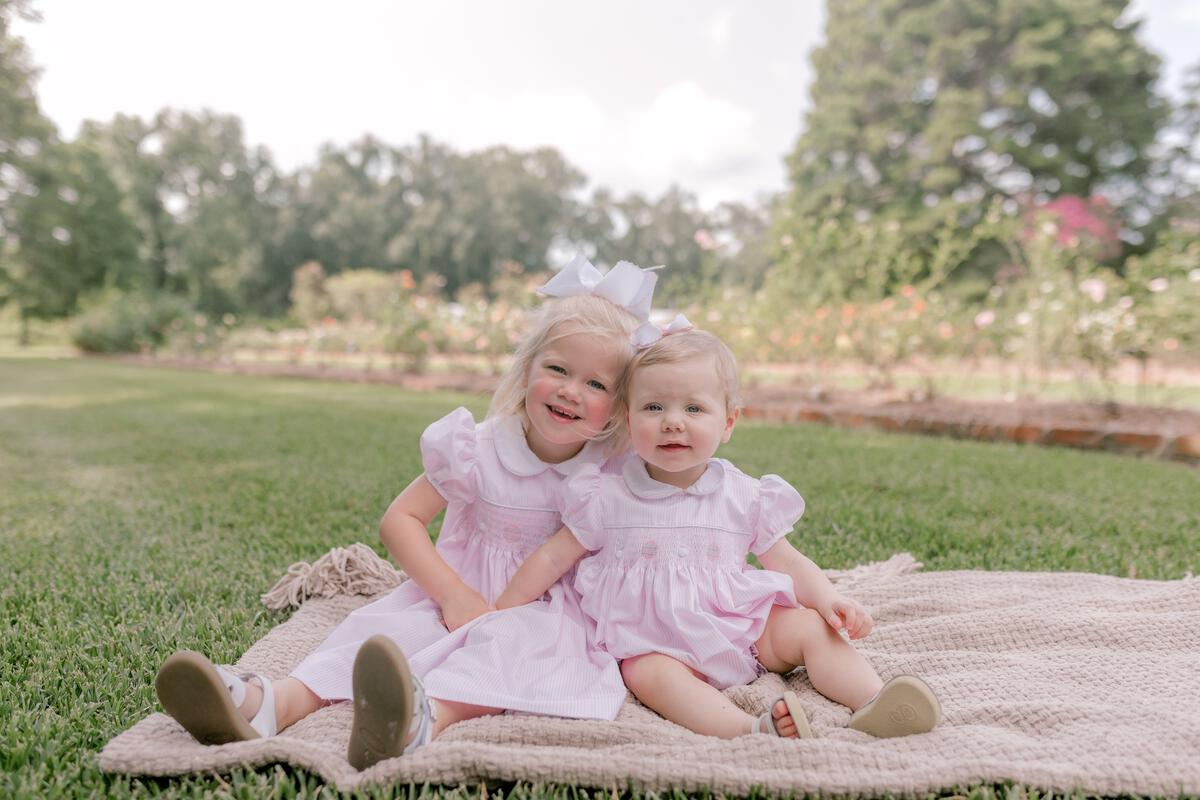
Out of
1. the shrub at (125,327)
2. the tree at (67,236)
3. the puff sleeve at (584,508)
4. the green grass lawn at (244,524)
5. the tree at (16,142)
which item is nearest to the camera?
the green grass lawn at (244,524)

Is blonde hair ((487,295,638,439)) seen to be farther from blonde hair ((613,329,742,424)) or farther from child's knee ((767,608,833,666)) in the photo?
child's knee ((767,608,833,666))

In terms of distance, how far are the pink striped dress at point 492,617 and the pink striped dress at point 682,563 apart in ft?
0.29

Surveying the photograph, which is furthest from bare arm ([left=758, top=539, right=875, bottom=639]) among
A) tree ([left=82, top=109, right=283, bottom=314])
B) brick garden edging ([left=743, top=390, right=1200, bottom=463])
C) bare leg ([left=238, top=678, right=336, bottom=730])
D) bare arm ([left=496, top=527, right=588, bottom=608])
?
tree ([left=82, top=109, right=283, bottom=314])

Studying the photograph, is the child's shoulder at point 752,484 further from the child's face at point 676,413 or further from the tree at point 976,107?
the tree at point 976,107

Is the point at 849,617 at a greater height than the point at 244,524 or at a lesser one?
greater

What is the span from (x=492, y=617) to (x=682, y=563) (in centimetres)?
44

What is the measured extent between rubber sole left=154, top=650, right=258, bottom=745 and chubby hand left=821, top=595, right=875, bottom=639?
1155mm

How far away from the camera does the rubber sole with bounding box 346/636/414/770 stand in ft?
3.78

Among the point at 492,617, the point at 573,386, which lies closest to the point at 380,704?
the point at 492,617

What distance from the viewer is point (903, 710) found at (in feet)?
4.25

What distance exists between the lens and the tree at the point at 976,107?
17.4 m

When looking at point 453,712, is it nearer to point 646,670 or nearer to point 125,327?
point 646,670

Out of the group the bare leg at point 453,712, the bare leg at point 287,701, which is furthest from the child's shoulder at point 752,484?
the bare leg at point 287,701

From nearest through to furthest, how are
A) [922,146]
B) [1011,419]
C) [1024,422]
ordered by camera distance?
[1024,422] < [1011,419] < [922,146]
